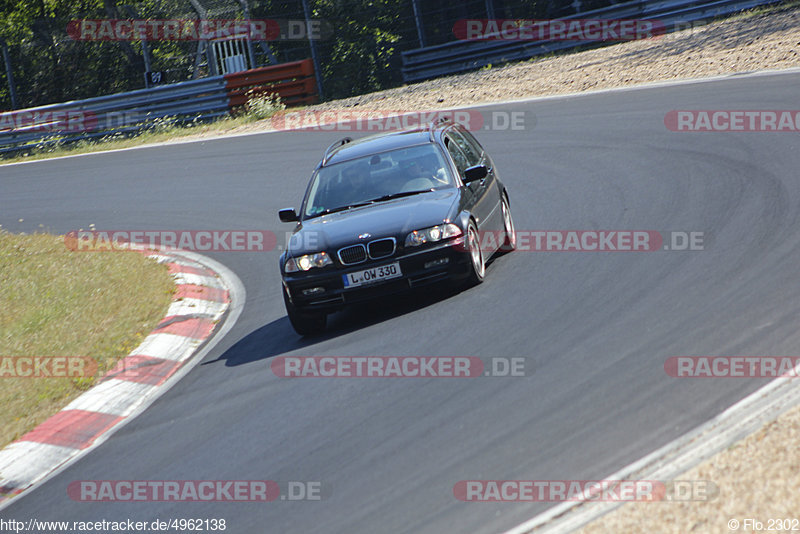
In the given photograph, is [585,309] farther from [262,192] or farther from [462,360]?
[262,192]

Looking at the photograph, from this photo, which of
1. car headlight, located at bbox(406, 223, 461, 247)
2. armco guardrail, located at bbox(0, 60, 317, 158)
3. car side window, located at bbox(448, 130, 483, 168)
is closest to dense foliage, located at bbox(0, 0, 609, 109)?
armco guardrail, located at bbox(0, 60, 317, 158)

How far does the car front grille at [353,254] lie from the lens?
29.0ft

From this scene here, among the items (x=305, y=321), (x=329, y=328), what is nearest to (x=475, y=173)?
(x=329, y=328)

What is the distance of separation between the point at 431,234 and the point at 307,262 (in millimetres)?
1154

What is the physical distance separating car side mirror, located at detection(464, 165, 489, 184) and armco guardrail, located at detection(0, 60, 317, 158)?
17482mm

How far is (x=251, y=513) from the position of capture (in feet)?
18.5

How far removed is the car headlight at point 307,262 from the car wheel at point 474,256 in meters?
1.29

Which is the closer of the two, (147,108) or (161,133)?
(161,133)

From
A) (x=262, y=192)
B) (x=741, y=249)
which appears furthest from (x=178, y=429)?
(x=262, y=192)

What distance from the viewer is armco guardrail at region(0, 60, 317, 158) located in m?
26.2

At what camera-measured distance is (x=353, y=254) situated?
8836 millimetres

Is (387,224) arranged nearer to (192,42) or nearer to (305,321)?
(305,321)

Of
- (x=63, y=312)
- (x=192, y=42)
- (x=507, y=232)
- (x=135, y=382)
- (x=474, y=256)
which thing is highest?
(x=192, y=42)

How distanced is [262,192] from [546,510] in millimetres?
12675
